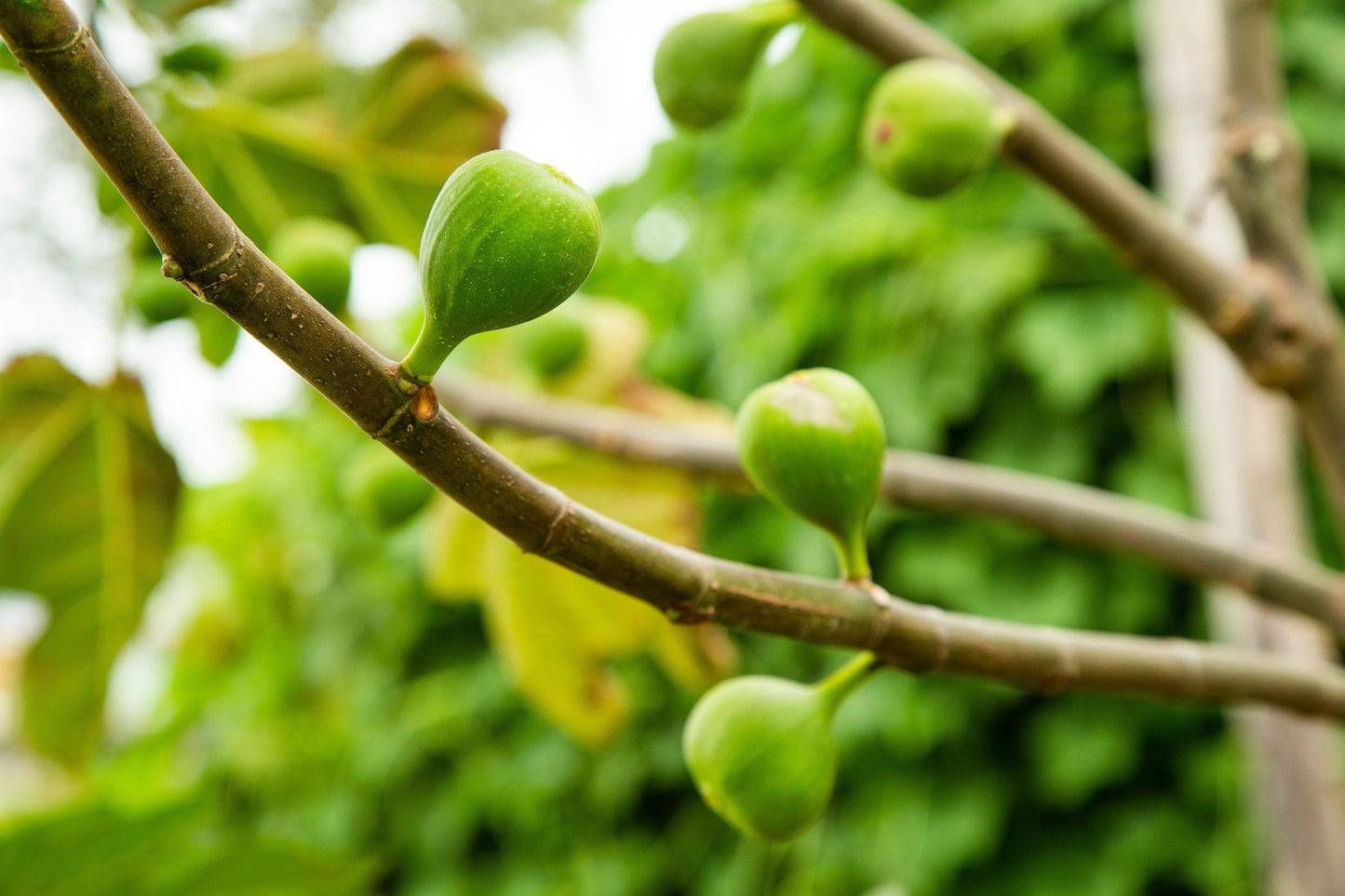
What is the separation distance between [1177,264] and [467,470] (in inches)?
19.1

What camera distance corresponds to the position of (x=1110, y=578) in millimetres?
1282

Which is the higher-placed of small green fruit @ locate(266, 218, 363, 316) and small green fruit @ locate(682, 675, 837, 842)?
small green fruit @ locate(266, 218, 363, 316)

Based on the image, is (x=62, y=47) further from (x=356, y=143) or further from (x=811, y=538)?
(x=811, y=538)

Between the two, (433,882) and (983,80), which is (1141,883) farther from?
→ (433,882)

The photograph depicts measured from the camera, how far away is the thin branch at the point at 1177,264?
0.60 m

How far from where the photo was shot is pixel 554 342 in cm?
97

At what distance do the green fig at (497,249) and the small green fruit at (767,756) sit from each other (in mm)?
206

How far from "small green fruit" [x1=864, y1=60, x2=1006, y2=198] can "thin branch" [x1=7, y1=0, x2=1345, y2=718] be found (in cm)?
27

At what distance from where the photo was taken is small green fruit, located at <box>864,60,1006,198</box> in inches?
21.9

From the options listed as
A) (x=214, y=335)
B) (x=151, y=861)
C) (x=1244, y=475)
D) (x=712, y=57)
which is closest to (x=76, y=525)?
(x=214, y=335)

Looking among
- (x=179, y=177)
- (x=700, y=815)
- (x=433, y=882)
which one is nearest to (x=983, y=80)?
(x=179, y=177)

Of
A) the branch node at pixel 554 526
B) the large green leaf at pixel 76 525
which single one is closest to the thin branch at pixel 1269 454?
the branch node at pixel 554 526

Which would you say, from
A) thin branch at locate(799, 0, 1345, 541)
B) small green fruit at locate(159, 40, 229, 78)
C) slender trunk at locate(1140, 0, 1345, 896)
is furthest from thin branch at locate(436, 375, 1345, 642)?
small green fruit at locate(159, 40, 229, 78)

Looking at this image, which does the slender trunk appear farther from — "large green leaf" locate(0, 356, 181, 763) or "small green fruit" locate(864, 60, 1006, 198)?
"large green leaf" locate(0, 356, 181, 763)
